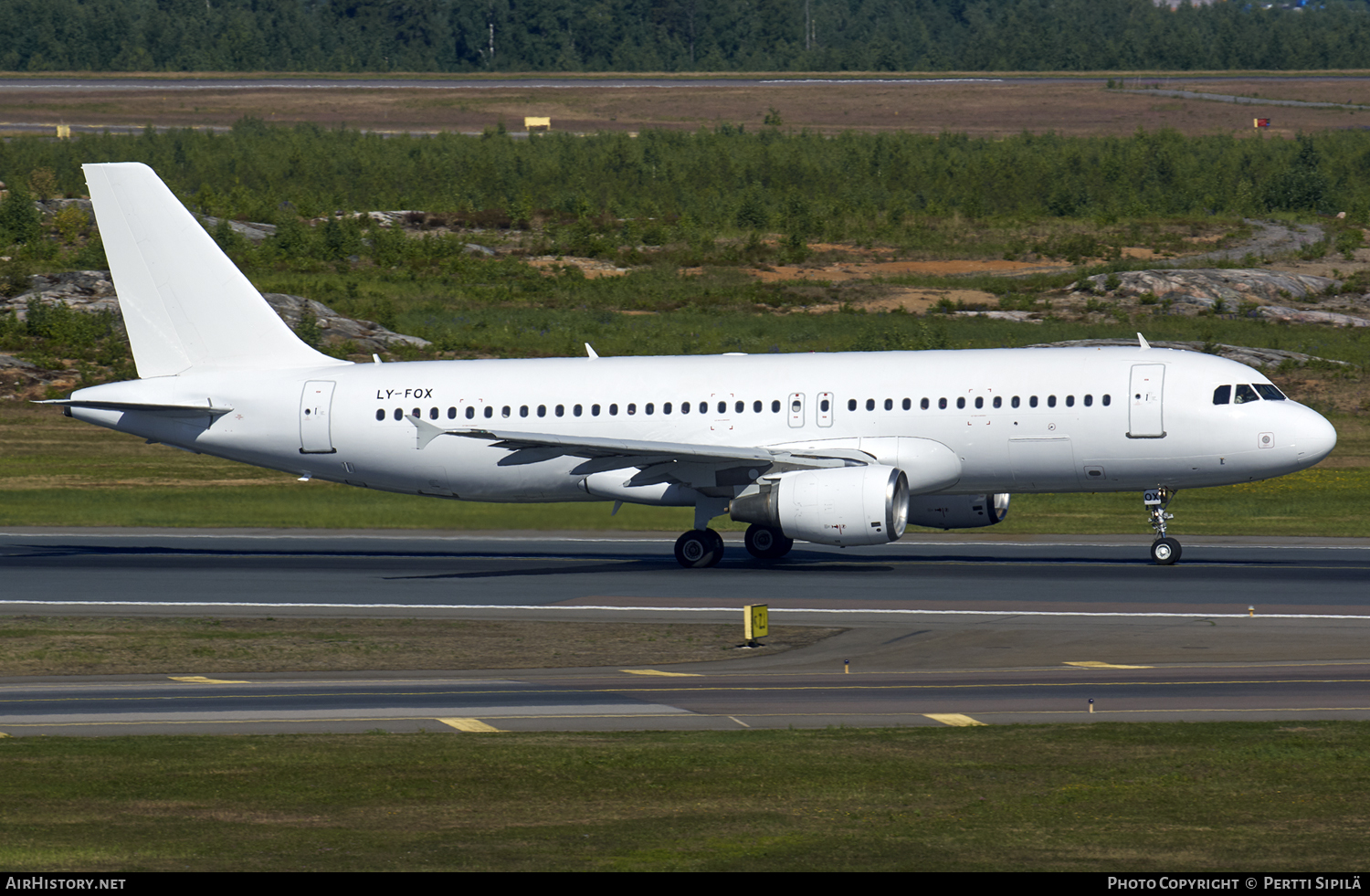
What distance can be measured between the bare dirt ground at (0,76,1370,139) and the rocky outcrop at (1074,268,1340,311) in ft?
138

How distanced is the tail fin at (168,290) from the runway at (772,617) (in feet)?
16.8

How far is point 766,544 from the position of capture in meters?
41.0

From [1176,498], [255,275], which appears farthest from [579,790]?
[255,275]

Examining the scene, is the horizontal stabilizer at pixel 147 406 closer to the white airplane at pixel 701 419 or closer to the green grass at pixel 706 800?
the white airplane at pixel 701 419

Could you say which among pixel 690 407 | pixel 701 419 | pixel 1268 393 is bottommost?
pixel 701 419

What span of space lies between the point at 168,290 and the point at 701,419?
44.3 feet

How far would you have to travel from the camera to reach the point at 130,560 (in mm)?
42250

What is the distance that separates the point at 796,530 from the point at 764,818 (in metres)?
20.7

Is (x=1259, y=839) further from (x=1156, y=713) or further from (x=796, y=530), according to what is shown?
(x=796, y=530)

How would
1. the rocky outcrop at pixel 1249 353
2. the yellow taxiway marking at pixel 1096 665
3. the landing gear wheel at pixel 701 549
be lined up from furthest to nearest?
1. the rocky outcrop at pixel 1249 353
2. the landing gear wheel at pixel 701 549
3. the yellow taxiway marking at pixel 1096 665

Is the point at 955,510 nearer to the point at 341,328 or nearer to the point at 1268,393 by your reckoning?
the point at 1268,393

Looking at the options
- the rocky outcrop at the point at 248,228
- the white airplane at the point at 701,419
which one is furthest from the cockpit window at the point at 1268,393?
the rocky outcrop at the point at 248,228

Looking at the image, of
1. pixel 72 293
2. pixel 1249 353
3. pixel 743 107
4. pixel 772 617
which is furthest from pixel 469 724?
pixel 743 107

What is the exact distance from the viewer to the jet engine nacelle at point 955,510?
39594 mm
